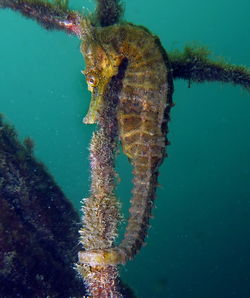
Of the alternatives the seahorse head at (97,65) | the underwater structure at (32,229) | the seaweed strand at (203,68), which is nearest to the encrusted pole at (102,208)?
the seahorse head at (97,65)

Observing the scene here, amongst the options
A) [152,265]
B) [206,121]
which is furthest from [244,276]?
[206,121]

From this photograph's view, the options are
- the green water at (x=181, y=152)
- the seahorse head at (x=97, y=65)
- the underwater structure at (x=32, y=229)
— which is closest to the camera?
the seahorse head at (x=97, y=65)

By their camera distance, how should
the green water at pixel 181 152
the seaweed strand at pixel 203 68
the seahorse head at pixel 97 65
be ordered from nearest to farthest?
the seahorse head at pixel 97 65, the seaweed strand at pixel 203 68, the green water at pixel 181 152

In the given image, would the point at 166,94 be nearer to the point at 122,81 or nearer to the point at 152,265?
the point at 122,81

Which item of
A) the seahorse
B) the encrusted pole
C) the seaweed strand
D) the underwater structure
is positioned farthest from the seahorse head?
the underwater structure

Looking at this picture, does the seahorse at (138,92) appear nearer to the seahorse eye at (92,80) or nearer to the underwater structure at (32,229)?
the seahorse eye at (92,80)
